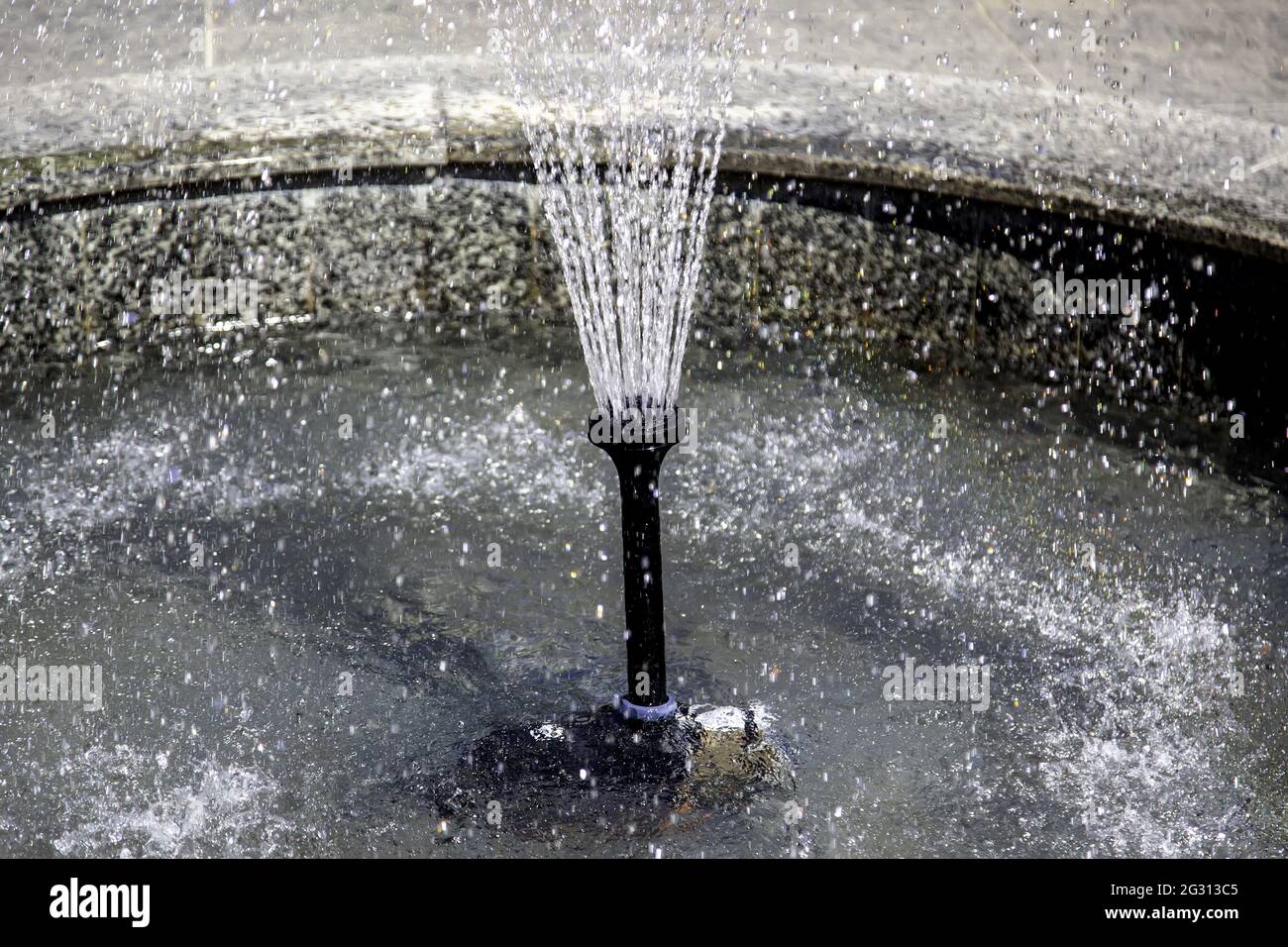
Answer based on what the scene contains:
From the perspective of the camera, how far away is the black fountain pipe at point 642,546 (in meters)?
2.80

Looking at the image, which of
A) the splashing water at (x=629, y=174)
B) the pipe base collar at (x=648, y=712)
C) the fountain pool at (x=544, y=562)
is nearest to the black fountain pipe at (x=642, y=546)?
the pipe base collar at (x=648, y=712)

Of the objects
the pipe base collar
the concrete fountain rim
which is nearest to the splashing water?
the concrete fountain rim

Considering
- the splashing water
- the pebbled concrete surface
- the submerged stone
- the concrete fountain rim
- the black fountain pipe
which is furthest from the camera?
the splashing water

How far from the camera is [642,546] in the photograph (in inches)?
116

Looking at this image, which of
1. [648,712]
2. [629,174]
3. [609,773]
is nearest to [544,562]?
[648,712]

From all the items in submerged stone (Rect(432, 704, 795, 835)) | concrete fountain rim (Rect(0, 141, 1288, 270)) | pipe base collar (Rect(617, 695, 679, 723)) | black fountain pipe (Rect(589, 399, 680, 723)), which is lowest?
submerged stone (Rect(432, 704, 795, 835))

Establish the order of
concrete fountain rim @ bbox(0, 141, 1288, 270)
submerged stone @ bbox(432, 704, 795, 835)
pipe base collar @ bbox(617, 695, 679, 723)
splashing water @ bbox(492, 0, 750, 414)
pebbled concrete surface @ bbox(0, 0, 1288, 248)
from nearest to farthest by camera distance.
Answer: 1. submerged stone @ bbox(432, 704, 795, 835)
2. pipe base collar @ bbox(617, 695, 679, 723)
3. concrete fountain rim @ bbox(0, 141, 1288, 270)
4. pebbled concrete surface @ bbox(0, 0, 1288, 248)
5. splashing water @ bbox(492, 0, 750, 414)

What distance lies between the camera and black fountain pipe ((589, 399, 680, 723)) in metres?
2.80

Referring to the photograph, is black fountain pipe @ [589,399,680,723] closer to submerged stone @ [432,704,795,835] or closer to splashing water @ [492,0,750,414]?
submerged stone @ [432,704,795,835]

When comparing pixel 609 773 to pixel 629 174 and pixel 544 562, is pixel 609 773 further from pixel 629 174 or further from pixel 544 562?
pixel 629 174

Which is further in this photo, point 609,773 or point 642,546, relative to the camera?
point 609,773

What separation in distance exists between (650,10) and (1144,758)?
6.00 meters

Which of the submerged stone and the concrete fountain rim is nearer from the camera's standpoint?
the submerged stone
